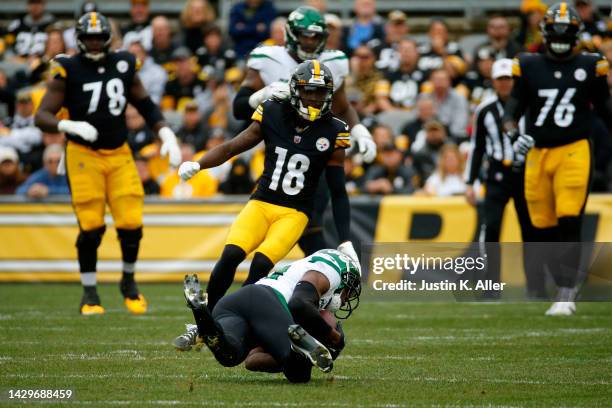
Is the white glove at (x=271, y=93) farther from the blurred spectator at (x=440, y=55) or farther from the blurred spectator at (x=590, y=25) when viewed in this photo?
the blurred spectator at (x=590, y=25)

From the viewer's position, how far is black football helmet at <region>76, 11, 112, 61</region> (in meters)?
8.60

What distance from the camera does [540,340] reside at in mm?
7387

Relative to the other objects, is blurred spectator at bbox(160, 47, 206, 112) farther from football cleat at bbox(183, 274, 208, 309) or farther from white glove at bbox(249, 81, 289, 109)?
football cleat at bbox(183, 274, 208, 309)

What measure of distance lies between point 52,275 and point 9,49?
5.54m

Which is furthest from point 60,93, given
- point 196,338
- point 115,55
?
point 196,338

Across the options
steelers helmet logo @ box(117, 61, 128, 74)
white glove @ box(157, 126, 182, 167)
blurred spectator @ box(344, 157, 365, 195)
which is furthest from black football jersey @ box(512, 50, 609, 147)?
blurred spectator @ box(344, 157, 365, 195)

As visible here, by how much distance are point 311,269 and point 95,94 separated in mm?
3480

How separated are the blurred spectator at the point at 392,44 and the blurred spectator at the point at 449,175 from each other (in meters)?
2.56

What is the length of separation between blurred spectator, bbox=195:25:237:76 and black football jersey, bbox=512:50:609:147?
699 centimetres

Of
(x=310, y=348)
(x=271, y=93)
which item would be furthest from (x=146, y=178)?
(x=310, y=348)

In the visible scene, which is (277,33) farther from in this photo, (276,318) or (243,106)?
(276,318)

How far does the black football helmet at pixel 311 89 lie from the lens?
6.54 meters

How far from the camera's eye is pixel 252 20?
15.2m

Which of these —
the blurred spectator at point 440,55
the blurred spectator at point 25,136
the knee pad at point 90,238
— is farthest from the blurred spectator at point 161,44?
the knee pad at point 90,238
